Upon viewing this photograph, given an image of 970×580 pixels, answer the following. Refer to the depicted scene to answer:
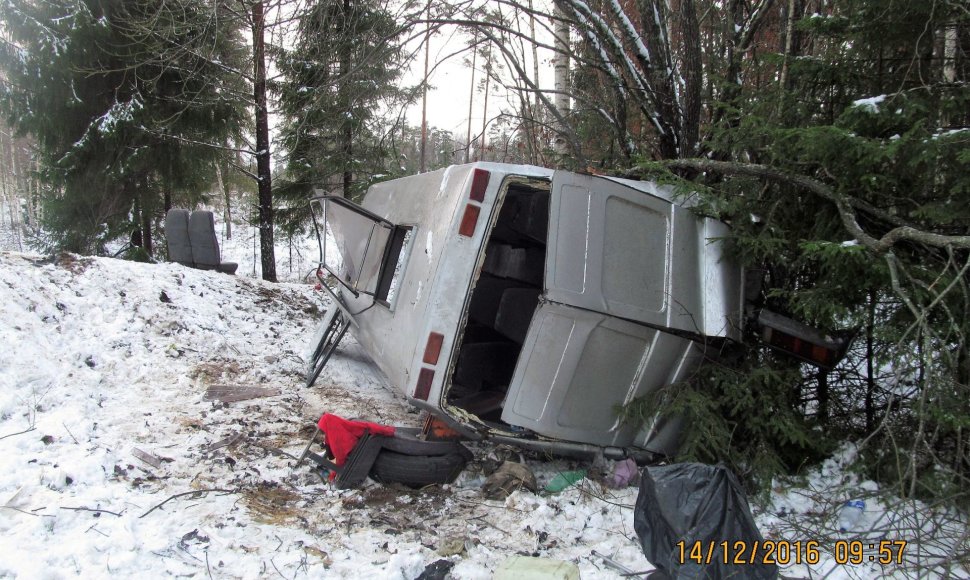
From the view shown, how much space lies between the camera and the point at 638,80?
220 inches

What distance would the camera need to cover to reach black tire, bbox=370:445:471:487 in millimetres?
3600

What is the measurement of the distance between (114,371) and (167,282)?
2242 mm

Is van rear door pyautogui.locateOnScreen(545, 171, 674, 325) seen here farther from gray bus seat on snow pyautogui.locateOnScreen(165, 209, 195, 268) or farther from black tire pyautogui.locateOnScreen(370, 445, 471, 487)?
gray bus seat on snow pyautogui.locateOnScreen(165, 209, 195, 268)

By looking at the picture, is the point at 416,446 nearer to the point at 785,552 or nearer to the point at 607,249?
the point at 607,249

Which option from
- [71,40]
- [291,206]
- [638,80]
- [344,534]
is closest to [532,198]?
[638,80]

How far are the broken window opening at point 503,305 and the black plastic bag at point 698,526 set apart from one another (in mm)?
1752

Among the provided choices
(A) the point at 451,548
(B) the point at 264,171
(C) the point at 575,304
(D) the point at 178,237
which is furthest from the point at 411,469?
(B) the point at 264,171

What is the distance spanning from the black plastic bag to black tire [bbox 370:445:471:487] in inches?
53.8

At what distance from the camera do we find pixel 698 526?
254 cm

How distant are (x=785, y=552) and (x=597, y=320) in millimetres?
1557

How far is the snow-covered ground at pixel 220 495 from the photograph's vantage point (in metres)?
2.65

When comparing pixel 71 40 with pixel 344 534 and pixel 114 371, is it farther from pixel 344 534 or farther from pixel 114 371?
pixel 344 534

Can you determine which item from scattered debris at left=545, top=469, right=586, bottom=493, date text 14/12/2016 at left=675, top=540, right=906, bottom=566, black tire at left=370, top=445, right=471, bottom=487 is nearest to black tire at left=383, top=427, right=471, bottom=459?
black tire at left=370, top=445, right=471, bottom=487

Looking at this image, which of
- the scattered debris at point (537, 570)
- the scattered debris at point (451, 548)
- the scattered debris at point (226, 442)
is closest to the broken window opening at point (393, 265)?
the scattered debris at point (226, 442)
